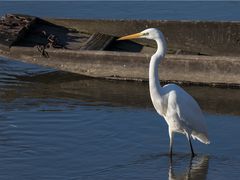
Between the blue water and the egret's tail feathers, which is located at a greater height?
the blue water

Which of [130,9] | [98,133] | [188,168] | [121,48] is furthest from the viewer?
[130,9]

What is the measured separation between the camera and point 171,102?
7.91 m

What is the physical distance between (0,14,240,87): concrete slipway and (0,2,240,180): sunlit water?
272 millimetres

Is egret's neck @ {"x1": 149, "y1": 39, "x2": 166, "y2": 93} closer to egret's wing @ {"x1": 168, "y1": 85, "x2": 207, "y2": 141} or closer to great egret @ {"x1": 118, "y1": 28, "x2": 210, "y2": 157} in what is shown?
great egret @ {"x1": 118, "y1": 28, "x2": 210, "y2": 157}

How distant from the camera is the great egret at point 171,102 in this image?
25.8ft

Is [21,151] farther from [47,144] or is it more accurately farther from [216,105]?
[216,105]

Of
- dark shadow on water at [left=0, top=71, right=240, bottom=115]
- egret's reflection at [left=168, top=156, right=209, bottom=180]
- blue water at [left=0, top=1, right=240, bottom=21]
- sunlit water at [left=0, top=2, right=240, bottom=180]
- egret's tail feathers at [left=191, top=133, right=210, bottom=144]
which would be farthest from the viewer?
blue water at [left=0, top=1, right=240, bottom=21]

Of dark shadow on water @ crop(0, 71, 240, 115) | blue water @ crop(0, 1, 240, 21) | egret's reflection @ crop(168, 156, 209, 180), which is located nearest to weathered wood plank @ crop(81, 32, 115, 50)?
dark shadow on water @ crop(0, 71, 240, 115)

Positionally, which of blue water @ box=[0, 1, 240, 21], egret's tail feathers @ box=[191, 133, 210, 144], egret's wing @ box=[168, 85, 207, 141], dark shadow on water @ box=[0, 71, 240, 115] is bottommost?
egret's tail feathers @ box=[191, 133, 210, 144]

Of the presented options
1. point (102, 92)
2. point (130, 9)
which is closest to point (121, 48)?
point (102, 92)

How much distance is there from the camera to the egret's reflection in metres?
7.51

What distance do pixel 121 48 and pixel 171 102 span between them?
4.85m

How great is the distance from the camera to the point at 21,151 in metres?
8.21

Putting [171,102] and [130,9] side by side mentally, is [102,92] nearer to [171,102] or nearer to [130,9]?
[171,102]
